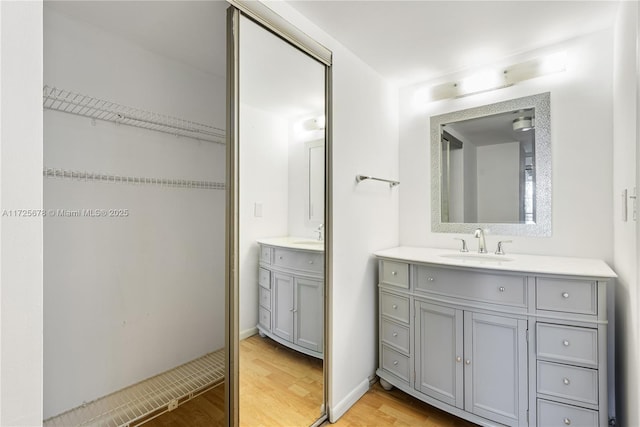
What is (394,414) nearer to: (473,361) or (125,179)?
(473,361)

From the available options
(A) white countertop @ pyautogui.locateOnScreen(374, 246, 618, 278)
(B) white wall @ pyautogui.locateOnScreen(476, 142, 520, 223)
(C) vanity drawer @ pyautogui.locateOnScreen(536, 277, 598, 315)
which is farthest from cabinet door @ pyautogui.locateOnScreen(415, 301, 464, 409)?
(B) white wall @ pyautogui.locateOnScreen(476, 142, 520, 223)

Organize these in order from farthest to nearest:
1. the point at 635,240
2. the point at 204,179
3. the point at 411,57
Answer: the point at 411,57 → the point at 204,179 → the point at 635,240

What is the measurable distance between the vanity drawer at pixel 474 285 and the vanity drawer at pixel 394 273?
0.29ft

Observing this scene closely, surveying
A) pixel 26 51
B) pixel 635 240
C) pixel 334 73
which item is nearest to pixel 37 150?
pixel 26 51

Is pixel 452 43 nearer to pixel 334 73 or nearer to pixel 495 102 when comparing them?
pixel 495 102

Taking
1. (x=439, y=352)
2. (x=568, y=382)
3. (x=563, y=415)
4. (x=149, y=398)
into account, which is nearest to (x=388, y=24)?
(x=439, y=352)

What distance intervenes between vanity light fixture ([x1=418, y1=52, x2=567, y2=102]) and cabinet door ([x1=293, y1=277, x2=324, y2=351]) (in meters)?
1.79

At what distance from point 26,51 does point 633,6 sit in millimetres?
2194

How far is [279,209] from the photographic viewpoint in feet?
5.26

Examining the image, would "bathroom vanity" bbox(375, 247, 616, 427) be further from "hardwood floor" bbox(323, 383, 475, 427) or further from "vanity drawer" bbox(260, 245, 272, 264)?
"vanity drawer" bbox(260, 245, 272, 264)

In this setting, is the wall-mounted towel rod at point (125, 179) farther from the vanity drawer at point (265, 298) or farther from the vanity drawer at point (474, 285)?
the vanity drawer at point (474, 285)

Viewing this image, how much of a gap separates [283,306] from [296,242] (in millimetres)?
355

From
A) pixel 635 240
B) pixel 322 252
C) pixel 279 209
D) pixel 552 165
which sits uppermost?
pixel 552 165

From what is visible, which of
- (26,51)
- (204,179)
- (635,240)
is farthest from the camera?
(204,179)
